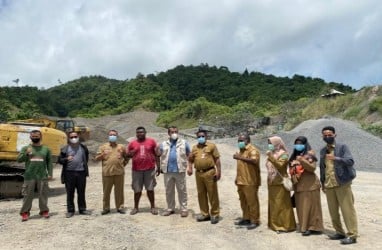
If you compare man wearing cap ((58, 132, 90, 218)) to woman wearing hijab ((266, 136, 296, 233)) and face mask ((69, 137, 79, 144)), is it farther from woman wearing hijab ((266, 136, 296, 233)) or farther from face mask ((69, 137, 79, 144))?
woman wearing hijab ((266, 136, 296, 233))

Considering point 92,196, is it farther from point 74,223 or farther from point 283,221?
point 283,221

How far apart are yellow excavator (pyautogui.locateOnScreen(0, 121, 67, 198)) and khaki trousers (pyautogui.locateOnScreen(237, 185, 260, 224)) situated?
17.4 feet

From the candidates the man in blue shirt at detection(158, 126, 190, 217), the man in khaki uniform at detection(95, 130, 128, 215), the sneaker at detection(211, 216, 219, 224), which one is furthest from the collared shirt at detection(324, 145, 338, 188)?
the man in khaki uniform at detection(95, 130, 128, 215)

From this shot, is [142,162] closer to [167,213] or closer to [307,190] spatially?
[167,213]

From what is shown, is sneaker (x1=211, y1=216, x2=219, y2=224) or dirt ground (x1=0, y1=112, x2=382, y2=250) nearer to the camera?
dirt ground (x1=0, y1=112, x2=382, y2=250)

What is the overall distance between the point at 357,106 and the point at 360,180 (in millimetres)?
16881

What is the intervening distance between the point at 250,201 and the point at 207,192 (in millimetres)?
868

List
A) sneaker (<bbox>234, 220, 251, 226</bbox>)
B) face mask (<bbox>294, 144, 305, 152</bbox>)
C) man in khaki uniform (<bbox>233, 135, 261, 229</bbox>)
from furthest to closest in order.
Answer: sneaker (<bbox>234, 220, 251, 226</bbox>) → man in khaki uniform (<bbox>233, 135, 261, 229</bbox>) → face mask (<bbox>294, 144, 305, 152</bbox>)

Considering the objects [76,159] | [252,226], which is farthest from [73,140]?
[252,226]

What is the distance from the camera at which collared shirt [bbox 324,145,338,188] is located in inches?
284

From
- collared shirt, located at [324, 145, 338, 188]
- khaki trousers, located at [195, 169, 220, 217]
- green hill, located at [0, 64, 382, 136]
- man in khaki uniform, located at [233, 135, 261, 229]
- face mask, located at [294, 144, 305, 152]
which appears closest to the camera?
collared shirt, located at [324, 145, 338, 188]

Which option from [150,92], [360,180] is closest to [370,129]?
[360,180]

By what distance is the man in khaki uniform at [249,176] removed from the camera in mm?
8078

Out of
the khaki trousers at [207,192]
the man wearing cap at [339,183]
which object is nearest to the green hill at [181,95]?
the khaki trousers at [207,192]
